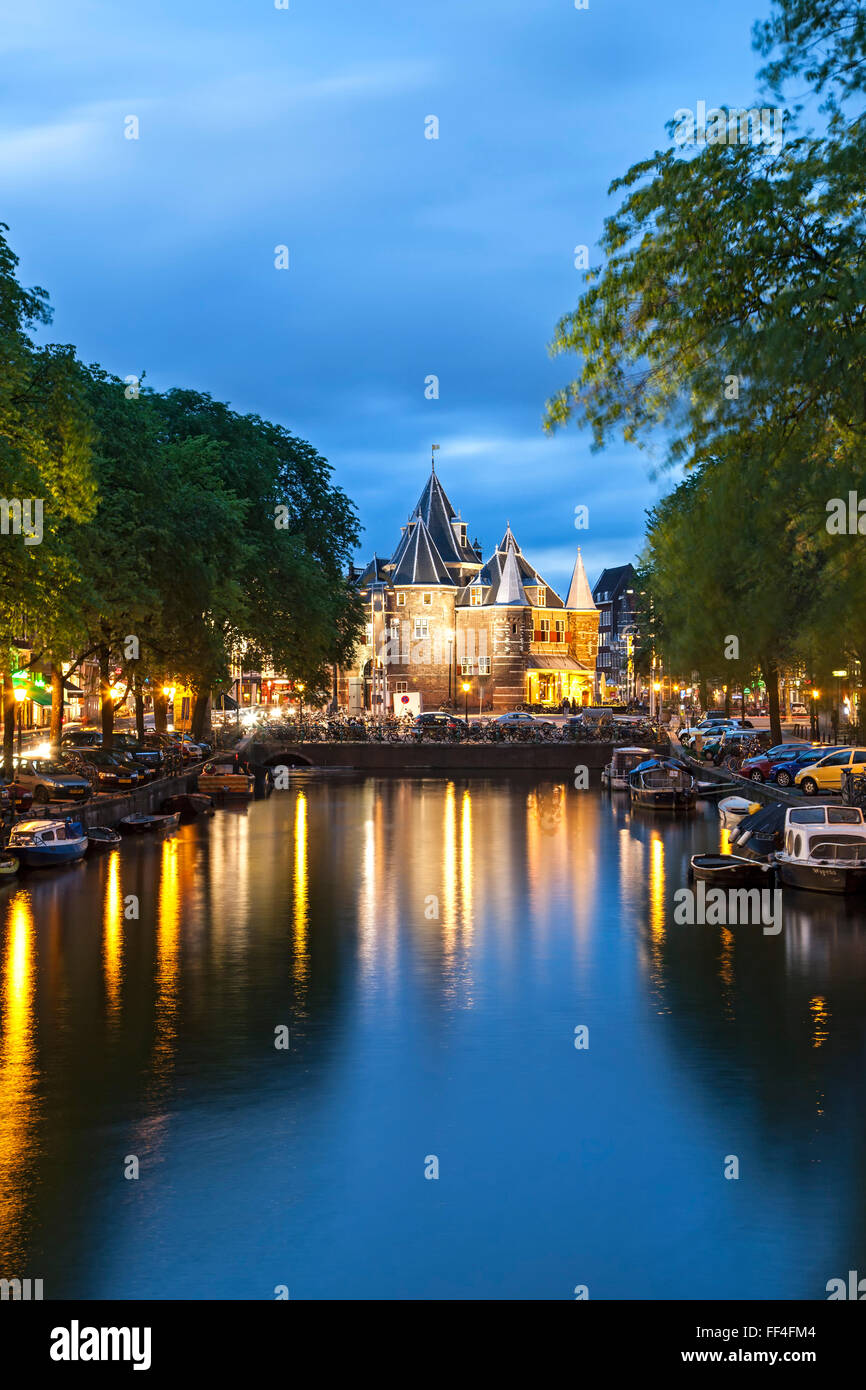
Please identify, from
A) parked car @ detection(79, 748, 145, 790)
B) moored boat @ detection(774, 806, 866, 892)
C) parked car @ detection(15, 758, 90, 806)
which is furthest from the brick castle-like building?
moored boat @ detection(774, 806, 866, 892)

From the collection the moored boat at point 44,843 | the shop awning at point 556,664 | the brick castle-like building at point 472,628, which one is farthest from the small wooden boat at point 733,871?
the shop awning at point 556,664

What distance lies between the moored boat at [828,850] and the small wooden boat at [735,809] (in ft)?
52.9

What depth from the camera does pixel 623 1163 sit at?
57.6ft

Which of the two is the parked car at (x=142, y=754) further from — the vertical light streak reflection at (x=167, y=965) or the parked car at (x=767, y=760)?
the parked car at (x=767, y=760)

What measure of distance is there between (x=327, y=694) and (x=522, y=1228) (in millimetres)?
72170

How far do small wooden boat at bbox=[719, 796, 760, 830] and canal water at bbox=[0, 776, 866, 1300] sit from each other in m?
16.2

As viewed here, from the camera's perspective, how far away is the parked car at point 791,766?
61.2 m

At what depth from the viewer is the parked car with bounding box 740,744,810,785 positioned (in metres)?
64.3

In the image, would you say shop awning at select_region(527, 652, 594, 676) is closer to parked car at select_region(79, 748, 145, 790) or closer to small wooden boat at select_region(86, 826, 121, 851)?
parked car at select_region(79, 748, 145, 790)

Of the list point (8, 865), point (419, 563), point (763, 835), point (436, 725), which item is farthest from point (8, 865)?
point (419, 563)

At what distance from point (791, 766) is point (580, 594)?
323 feet

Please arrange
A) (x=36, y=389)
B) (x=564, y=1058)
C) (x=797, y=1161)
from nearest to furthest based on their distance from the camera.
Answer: (x=797, y=1161) → (x=564, y=1058) → (x=36, y=389)
